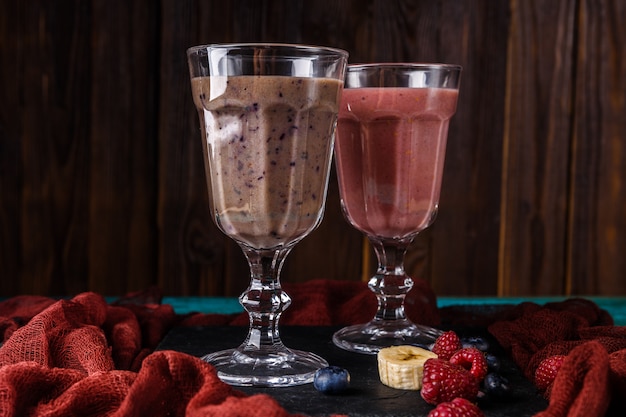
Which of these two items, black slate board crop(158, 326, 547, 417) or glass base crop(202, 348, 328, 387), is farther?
glass base crop(202, 348, 328, 387)

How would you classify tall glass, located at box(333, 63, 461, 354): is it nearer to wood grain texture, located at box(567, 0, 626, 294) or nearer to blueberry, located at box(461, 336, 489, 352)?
blueberry, located at box(461, 336, 489, 352)

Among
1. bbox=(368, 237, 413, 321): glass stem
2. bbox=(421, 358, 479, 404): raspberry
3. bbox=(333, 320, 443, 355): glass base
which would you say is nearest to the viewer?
bbox=(421, 358, 479, 404): raspberry

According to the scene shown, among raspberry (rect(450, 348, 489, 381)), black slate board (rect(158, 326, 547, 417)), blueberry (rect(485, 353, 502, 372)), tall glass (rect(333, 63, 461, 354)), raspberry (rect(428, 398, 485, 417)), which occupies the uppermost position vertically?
tall glass (rect(333, 63, 461, 354))

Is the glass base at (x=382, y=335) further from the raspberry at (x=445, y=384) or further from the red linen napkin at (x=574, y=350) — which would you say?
the raspberry at (x=445, y=384)

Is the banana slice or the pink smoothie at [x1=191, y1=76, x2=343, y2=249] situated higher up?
the pink smoothie at [x1=191, y1=76, x2=343, y2=249]

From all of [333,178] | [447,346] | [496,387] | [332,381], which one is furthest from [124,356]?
[333,178]

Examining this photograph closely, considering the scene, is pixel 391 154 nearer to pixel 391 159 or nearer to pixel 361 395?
pixel 391 159

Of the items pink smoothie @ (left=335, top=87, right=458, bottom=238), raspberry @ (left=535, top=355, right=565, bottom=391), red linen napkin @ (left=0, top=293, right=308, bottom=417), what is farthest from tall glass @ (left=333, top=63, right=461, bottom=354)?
red linen napkin @ (left=0, top=293, right=308, bottom=417)
